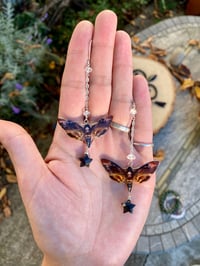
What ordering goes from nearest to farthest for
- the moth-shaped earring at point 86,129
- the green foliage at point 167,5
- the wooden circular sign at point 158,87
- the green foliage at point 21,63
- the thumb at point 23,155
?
the thumb at point 23,155 < the moth-shaped earring at point 86,129 < the wooden circular sign at point 158,87 < the green foliage at point 21,63 < the green foliage at point 167,5

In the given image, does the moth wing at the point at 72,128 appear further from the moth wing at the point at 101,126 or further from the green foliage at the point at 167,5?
the green foliage at the point at 167,5

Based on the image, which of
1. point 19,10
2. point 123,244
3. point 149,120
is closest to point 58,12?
point 19,10

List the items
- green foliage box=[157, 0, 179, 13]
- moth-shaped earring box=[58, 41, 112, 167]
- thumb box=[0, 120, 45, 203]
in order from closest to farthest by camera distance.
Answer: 1. thumb box=[0, 120, 45, 203]
2. moth-shaped earring box=[58, 41, 112, 167]
3. green foliage box=[157, 0, 179, 13]

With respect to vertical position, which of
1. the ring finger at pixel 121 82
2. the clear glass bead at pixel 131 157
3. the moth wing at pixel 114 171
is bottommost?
the moth wing at pixel 114 171

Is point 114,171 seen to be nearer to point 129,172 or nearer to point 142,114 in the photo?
point 129,172

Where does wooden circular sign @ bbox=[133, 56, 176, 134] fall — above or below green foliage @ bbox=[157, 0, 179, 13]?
below

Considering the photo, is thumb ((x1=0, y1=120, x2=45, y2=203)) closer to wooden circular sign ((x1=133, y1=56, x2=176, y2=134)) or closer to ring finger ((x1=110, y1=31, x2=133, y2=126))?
ring finger ((x1=110, y1=31, x2=133, y2=126))

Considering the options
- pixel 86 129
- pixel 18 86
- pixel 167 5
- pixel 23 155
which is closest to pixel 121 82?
pixel 86 129

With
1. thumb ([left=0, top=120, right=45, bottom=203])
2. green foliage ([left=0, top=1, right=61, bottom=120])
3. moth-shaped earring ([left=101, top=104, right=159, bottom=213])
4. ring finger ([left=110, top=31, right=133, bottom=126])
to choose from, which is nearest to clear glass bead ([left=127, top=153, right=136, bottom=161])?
moth-shaped earring ([left=101, top=104, right=159, bottom=213])

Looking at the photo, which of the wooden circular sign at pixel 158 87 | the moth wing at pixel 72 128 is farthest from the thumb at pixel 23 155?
the wooden circular sign at pixel 158 87
